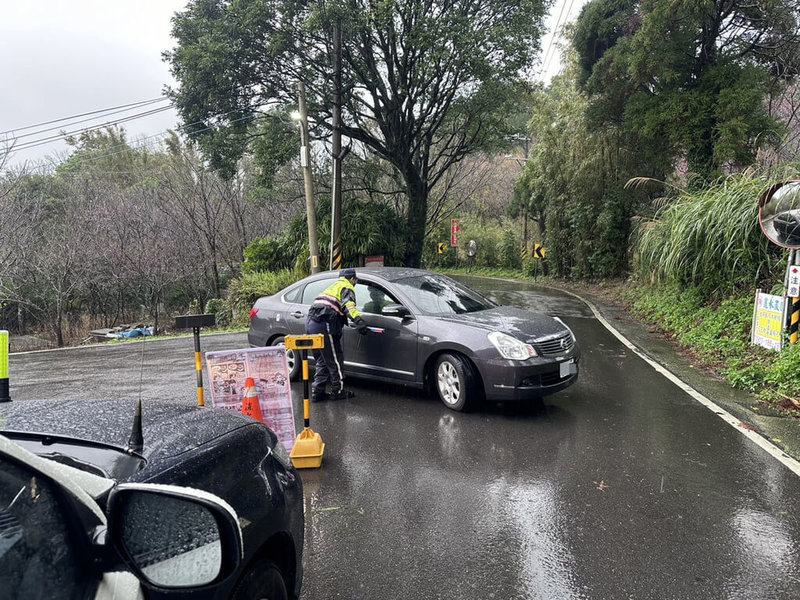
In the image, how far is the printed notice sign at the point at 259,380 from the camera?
4652 mm

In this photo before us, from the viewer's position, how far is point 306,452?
15.8 feet

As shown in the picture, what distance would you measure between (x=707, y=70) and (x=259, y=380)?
15.4 metres

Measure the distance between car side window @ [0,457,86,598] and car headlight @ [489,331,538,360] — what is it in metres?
4.89

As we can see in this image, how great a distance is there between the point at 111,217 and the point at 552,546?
85.4 ft

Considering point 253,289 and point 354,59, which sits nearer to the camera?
point 253,289

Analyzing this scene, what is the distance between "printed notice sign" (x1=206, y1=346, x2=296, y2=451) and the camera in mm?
4652

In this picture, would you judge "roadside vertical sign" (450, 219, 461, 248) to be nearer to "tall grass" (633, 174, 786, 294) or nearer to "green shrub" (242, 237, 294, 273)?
"green shrub" (242, 237, 294, 273)

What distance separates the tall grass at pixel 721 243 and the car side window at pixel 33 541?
33.2 ft

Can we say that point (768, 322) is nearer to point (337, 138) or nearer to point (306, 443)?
point (306, 443)

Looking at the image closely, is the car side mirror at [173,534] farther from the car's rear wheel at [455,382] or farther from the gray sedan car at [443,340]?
the car's rear wheel at [455,382]

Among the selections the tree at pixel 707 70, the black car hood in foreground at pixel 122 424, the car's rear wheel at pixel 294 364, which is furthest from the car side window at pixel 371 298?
the tree at pixel 707 70

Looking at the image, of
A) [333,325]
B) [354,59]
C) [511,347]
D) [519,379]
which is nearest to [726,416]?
[519,379]

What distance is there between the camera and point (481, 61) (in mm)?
16219

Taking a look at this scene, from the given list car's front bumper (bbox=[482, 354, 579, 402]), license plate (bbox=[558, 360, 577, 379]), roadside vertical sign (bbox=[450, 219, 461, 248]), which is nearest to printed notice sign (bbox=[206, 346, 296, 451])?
car's front bumper (bbox=[482, 354, 579, 402])
